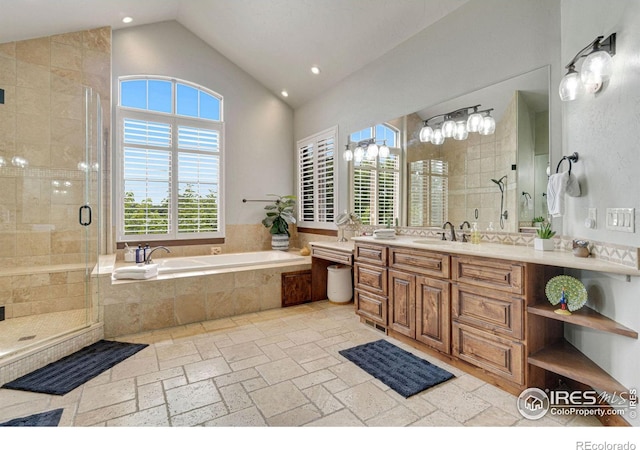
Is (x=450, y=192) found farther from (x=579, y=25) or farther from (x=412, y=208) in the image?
(x=579, y=25)

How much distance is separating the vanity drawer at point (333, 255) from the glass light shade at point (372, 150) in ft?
4.30

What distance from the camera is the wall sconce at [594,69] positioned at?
5.77ft

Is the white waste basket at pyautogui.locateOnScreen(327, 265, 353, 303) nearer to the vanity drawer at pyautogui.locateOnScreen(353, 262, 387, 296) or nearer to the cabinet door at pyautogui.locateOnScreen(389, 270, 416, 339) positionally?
the vanity drawer at pyautogui.locateOnScreen(353, 262, 387, 296)

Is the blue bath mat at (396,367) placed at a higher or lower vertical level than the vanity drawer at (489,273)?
lower

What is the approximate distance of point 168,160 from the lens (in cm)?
468

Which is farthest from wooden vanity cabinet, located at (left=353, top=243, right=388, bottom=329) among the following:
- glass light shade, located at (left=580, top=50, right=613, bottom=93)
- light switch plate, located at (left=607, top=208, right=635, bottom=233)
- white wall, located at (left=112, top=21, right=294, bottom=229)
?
white wall, located at (left=112, top=21, right=294, bottom=229)

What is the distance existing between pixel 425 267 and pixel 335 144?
264 cm

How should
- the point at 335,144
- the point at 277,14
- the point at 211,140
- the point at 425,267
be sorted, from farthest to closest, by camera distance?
the point at 211,140 < the point at 335,144 < the point at 277,14 < the point at 425,267

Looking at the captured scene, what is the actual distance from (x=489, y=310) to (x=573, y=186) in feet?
3.24

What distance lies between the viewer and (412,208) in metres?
3.58

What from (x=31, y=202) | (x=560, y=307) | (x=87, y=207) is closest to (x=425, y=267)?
(x=560, y=307)

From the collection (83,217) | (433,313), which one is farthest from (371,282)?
(83,217)

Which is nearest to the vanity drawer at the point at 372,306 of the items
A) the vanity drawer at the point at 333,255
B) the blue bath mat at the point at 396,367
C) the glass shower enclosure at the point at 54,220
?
the blue bath mat at the point at 396,367

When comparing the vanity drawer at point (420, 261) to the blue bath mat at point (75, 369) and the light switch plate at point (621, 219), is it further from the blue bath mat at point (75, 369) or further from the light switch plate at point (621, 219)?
the blue bath mat at point (75, 369)
